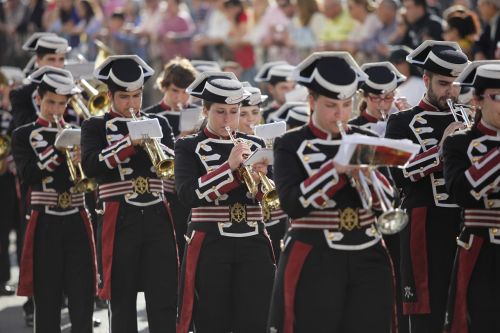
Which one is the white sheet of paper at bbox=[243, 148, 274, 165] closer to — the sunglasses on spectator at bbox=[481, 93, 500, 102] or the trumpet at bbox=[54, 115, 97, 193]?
the sunglasses on spectator at bbox=[481, 93, 500, 102]

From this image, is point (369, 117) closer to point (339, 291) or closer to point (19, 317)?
point (339, 291)

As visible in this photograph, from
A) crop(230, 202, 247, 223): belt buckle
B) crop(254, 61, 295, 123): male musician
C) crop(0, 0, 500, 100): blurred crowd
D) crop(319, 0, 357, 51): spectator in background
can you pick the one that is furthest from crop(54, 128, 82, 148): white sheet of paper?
crop(319, 0, 357, 51): spectator in background

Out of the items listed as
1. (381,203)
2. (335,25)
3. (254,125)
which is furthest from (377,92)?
(335,25)

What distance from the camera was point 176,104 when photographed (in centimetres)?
1132

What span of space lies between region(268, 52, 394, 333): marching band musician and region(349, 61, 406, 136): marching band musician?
124 inches

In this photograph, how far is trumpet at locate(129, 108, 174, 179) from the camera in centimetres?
898

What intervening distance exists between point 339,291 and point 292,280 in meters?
0.28

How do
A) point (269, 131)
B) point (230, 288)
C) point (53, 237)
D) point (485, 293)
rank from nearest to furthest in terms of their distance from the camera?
1. point (485, 293)
2. point (230, 288)
3. point (269, 131)
4. point (53, 237)

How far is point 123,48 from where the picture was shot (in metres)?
19.1

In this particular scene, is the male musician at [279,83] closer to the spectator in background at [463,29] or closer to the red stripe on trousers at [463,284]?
the spectator in background at [463,29]

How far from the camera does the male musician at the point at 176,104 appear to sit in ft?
35.7

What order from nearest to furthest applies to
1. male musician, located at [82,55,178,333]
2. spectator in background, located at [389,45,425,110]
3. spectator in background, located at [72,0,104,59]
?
1. male musician, located at [82,55,178,333]
2. spectator in background, located at [389,45,425,110]
3. spectator in background, located at [72,0,104,59]

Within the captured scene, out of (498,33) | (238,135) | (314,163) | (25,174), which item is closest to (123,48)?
(498,33)

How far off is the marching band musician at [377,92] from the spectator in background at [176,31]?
8002 millimetres
